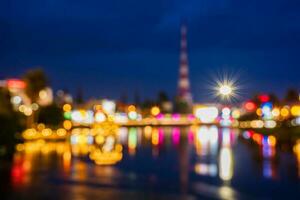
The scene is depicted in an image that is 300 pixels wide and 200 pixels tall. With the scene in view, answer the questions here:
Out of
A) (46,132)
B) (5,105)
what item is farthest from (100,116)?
(5,105)

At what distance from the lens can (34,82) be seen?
64.1m

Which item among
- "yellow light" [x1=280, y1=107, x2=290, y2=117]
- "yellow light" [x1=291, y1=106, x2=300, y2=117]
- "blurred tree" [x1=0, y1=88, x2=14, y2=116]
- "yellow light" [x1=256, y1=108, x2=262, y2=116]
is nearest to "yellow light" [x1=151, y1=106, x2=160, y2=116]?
"yellow light" [x1=256, y1=108, x2=262, y2=116]

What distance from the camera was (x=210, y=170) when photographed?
26672mm

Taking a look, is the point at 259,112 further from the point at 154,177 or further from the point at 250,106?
the point at 154,177

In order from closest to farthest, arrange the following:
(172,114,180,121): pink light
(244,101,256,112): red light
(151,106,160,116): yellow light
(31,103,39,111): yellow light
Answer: (31,103,39,111): yellow light < (244,101,256,112): red light < (172,114,180,121): pink light < (151,106,160,116): yellow light

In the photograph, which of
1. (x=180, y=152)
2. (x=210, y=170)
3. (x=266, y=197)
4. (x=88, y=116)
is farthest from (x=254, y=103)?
(x=266, y=197)

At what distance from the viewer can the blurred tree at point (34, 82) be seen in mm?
63906

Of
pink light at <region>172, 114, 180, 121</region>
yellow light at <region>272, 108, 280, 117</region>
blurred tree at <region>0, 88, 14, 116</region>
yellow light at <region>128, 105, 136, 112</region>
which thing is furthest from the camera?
pink light at <region>172, 114, 180, 121</region>

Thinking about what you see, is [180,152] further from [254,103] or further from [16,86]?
[16,86]

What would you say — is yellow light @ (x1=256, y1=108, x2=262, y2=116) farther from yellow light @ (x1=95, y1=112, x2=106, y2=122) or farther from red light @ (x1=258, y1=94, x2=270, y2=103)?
yellow light @ (x1=95, y1=112, x2=106, y2=122)

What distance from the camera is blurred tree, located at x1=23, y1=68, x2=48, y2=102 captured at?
6391cm

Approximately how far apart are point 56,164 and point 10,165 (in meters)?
2.58

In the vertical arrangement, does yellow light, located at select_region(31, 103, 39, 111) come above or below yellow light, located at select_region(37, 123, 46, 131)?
above

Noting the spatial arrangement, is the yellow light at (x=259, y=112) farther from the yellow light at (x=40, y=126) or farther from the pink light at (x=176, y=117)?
the yellow light at (x=40, y=126)
